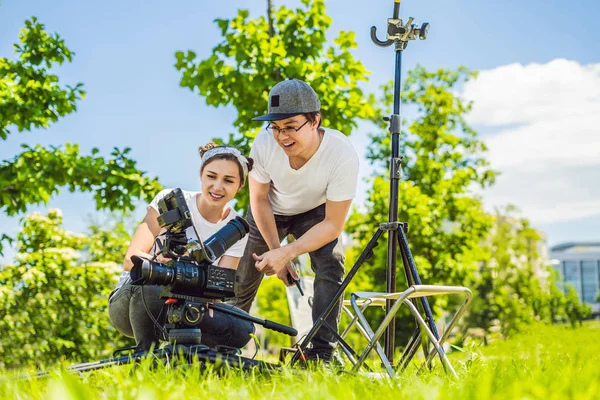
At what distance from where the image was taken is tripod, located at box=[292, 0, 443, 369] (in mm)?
3855

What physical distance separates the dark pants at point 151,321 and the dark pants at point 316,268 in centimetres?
58

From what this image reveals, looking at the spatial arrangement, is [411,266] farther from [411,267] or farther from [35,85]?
[35,85]

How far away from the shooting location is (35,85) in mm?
10602

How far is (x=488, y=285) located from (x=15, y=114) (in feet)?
88.9

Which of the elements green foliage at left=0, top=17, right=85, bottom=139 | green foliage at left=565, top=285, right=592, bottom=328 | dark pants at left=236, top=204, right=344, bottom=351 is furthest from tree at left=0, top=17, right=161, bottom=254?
green foliage at left=565, top=285, right=592, bottom=328

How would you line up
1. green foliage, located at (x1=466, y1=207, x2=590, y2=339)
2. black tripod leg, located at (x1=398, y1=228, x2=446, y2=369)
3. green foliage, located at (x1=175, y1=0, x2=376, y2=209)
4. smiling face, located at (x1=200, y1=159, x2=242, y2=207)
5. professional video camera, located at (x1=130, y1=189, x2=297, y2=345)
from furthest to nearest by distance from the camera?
green foliage, located at (x1=466, y1=207, x2=590, y2=339)
green foliage, located at (x1=175, y1=0, x2=376, y2=209)
smiling face, located at (x1=200, y1=159, x2=242, y2=207)
black tripod leg, located at (x1=398, y1=228, x2=446, y2=369)
professional video camera, located at (x1=130, y1=189, x2=297, y2=345)

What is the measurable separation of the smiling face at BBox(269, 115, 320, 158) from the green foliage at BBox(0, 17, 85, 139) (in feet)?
23.7

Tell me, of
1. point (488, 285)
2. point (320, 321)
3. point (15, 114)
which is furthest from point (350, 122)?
point (488, 285)

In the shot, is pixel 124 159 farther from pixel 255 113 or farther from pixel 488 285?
pixel 488 285

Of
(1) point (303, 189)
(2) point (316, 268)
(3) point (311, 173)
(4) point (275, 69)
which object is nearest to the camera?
(3) point (311, 173)

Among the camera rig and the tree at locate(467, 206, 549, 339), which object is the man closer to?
→ the camera rig

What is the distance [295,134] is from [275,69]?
19.6ft

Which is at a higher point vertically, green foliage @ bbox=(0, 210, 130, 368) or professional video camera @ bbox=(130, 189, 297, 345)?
professional video camera @ bbox=(130, 189, 297, 345)

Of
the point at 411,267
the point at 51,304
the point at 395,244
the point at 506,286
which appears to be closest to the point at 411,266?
the point at 411,267
